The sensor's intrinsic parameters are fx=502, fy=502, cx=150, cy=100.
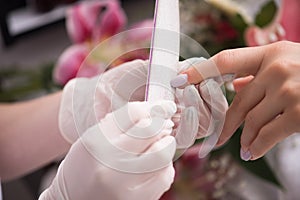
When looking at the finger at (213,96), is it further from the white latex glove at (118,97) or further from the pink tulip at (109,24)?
the pink tulip at (109,24)

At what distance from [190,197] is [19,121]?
256 mm

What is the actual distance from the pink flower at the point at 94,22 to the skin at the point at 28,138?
138mm

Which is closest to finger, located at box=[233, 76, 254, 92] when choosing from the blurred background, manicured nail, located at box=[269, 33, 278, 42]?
manicured nail, located at box=[269, 33, 278, 42]

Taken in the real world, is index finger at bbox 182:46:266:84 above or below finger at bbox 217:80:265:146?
above

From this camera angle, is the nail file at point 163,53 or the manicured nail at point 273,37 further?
the manicured nail at point 273,37

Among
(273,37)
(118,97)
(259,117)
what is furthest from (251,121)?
(273,37)

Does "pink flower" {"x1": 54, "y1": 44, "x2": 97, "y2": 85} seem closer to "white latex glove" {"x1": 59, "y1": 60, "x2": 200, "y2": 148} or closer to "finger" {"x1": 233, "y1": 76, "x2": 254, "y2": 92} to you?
"white latex glove" {"x1": 59, "y1": 60, "x2": 200, "y2": 148}

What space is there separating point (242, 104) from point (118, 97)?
101mm

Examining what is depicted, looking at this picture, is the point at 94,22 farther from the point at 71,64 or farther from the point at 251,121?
the point at 251,121

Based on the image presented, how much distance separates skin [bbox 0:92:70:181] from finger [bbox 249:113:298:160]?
1.01ft

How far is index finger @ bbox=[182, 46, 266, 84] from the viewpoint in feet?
1.20

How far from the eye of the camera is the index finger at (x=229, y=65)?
1.20ft

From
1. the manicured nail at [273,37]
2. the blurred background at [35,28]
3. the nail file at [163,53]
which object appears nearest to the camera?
the nail file at [163,53]

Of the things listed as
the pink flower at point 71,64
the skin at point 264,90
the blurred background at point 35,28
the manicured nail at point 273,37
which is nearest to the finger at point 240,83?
the skin at point 264,90
